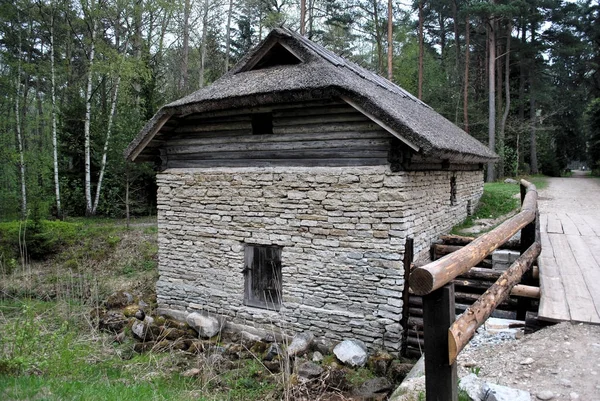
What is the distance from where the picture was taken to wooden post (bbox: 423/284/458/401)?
6.98 ft

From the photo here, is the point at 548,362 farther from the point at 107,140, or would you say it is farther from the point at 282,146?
the point at 107,140

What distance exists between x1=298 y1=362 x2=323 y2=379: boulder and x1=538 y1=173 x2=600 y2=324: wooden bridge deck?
3101mm

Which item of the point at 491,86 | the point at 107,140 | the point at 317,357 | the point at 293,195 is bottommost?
the point at 317,357

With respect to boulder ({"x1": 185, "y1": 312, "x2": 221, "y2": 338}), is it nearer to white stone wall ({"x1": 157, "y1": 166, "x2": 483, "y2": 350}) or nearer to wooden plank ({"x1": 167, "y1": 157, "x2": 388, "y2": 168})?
white stone wall ({"x1": 157, "y1": 166, "x2": 483, "y2": 350})

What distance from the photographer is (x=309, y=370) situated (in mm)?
5543

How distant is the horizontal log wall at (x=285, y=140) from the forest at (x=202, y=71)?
6672mm

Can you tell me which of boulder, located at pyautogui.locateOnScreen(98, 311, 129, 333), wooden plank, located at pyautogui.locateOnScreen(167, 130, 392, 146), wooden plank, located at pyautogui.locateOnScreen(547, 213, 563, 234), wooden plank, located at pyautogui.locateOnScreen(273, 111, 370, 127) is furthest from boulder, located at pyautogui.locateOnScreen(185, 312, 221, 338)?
wooden plank, located at pyautogui.locateOnScreen(547, 213, 563, 234)

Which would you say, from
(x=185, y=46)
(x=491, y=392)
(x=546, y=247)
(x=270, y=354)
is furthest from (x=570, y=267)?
(x=185, y=46)

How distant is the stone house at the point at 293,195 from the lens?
6070 mm

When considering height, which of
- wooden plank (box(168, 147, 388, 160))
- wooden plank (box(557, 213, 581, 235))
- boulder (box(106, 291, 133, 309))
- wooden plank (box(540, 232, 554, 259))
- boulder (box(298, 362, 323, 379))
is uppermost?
wooden plank (box(168, 147, 388, 160))

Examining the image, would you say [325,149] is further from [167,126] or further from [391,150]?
[167,126]

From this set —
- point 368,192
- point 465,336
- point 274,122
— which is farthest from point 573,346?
point 274,122

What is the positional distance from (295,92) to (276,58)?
264cm

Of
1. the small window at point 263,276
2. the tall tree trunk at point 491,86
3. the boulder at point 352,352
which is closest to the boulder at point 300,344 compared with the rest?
the boulder at point 352,352
